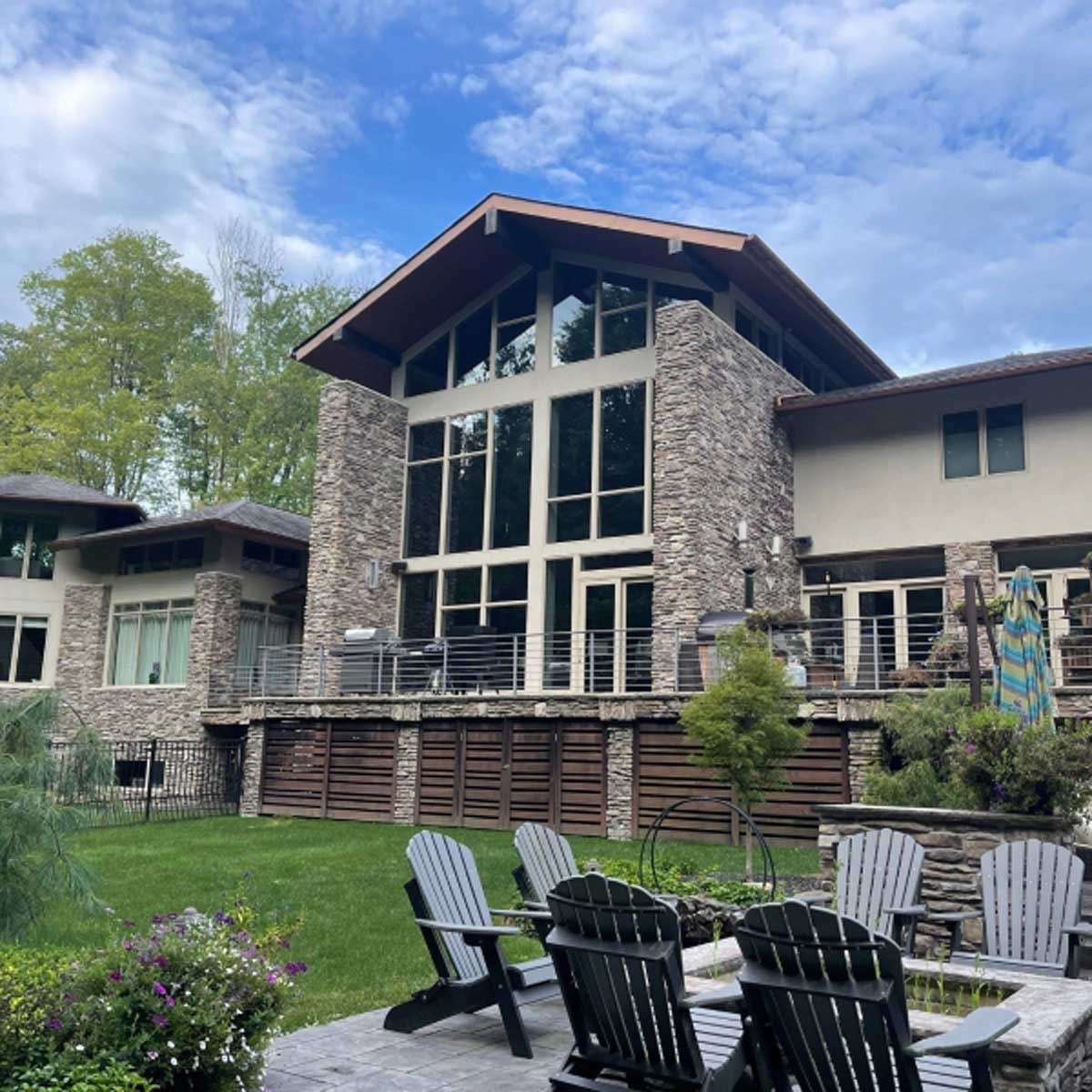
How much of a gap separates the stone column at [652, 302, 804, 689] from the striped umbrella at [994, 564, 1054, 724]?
23.9ft

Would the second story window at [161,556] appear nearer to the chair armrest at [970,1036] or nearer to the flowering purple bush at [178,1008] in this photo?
the flowering purple bush at [178,1008]

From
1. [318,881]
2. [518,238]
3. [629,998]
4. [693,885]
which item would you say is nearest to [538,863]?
[693,885]

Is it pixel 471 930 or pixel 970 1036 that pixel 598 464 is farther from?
pixel 970 1036

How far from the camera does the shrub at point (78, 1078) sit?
3.10 meters

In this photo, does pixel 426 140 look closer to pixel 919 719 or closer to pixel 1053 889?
pixel 919 719

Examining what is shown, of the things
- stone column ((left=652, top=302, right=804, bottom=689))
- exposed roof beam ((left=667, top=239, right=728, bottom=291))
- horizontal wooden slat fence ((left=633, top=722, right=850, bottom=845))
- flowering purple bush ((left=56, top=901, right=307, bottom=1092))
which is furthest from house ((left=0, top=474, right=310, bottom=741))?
flowering purple bush ((left=56, top=901, right=307, bottom=1092))

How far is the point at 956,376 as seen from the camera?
16.5 meters

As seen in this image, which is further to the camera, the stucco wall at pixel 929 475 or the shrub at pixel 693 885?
the stucco wall at pixel 929 475

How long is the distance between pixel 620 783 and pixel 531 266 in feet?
31.8

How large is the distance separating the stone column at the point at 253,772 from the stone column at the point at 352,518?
1.45 m

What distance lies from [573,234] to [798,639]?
318 inches

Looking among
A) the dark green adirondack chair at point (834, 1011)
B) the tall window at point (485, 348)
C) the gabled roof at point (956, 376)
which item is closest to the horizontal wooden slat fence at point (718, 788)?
the gabled roof at point (956, 376)

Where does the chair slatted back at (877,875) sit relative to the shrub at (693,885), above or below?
above

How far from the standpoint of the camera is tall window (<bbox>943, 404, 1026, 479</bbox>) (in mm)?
16406
